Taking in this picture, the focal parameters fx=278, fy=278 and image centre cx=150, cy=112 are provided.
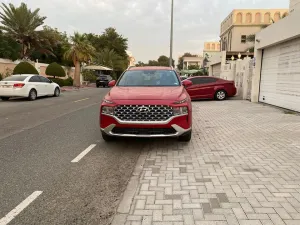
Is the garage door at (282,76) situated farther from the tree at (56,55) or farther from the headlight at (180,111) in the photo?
the tree at (56,55)

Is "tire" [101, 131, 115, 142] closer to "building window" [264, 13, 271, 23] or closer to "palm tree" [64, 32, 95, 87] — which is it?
"palm tree" [64, 32, 95, 87]

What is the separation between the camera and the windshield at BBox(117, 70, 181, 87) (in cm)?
690

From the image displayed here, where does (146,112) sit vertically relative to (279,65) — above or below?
below

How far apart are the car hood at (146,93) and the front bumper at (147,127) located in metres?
0.48

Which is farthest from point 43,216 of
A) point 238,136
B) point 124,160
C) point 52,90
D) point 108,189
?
point 52,90

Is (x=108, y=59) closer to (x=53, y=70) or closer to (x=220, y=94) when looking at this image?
(x=53, y=70)

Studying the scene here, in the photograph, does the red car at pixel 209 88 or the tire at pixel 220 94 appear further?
the tire at pixel 220 94

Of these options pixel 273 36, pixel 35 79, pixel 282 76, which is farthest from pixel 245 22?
pixel 35 79

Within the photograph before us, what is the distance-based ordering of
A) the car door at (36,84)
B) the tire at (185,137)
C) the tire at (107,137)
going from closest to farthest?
Result: the tire at (185,137) → the tire at (107,137) → the car door at (36,84)

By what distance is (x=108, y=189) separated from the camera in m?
3.99

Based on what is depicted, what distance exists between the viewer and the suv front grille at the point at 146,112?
17.8ft

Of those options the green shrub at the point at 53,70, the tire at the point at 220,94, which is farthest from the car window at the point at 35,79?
the green shrub at the point at 53,70

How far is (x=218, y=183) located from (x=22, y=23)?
98.2 feet

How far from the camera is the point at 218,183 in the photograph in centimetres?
407
